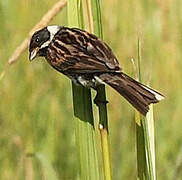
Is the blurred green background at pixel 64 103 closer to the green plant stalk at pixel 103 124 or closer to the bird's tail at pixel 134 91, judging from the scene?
the bird's tail at pixel 134 91

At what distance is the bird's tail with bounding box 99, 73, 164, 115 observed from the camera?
68.4 inches

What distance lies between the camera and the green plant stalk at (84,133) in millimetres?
1622

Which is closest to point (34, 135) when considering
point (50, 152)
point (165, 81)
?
point (50, 152)

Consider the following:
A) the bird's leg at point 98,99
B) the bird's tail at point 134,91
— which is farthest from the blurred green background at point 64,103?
the bird's leg at point 98,99

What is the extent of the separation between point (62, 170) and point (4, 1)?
0.99 metres

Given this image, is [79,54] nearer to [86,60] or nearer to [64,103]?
[86,60]

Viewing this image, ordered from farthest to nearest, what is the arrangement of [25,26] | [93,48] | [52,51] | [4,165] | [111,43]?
[111,43] → [25,26] → [4,165] → [52,51] → [93,48]

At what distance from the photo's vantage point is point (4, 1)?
3.58 metres

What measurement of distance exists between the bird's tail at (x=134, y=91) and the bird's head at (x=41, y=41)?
0.33 metres

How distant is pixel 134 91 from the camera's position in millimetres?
1877

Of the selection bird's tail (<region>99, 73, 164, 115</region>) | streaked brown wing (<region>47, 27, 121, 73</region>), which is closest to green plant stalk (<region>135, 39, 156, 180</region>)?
Result: bird's tail (<region>99, 73, 164, 115</region>)

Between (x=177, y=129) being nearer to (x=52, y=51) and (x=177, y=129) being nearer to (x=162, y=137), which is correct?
(x=162, y=137)

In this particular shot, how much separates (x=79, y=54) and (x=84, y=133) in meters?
0.52

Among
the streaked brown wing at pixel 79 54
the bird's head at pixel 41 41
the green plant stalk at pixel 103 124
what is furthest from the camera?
the bird's head at pixel 41 41
